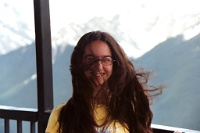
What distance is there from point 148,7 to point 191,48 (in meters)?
0.50

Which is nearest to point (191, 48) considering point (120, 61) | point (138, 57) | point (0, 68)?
point (138, 57)

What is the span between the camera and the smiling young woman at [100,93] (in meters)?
1.31

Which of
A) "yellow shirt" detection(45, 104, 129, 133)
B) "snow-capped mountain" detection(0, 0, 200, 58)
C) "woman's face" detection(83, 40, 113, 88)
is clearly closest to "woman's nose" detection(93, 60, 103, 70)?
"woman's face" detection(83, 40, 113, 88)

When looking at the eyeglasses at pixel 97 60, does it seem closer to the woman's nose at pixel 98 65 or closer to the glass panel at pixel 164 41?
the woman's nose at pixel 98 65

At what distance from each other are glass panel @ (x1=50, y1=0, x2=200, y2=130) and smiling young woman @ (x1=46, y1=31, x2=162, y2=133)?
1.12 meters

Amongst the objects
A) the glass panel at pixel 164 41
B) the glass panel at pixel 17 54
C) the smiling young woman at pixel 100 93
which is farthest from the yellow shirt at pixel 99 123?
the glass panel at pixel 17 54

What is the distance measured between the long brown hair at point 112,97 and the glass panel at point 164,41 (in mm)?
1094

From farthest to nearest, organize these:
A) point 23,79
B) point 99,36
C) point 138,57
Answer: point 23,79
point 138,57
point 99,36

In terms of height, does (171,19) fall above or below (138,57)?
above

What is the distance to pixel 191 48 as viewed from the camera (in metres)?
2.64

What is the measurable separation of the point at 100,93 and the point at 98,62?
5.5 inches

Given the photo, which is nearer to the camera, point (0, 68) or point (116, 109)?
point (116, 109)

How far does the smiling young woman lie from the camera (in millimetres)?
1310

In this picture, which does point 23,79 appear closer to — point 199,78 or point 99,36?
point 199,78
